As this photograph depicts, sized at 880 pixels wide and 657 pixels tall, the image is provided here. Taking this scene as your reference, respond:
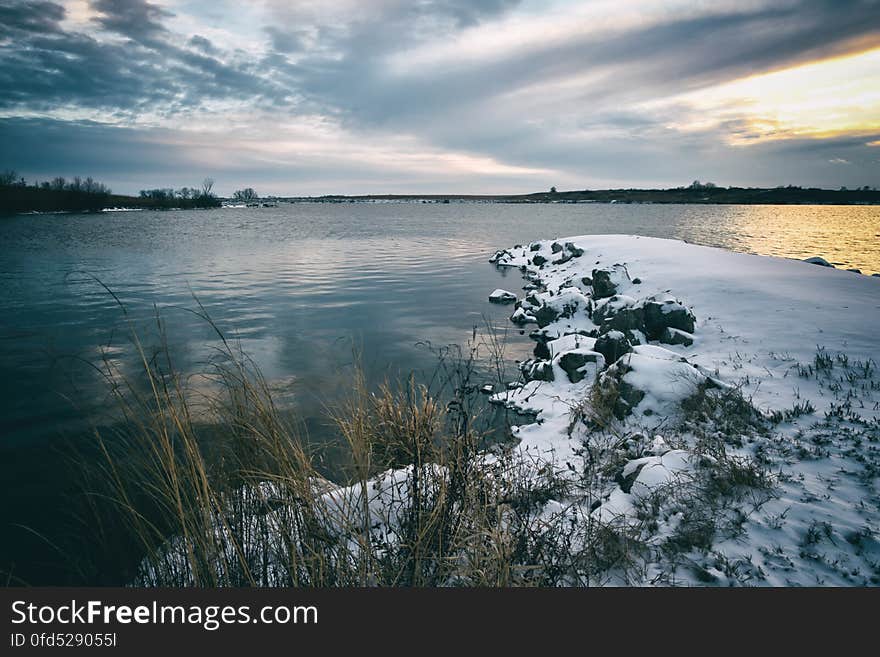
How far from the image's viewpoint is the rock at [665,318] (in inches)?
354

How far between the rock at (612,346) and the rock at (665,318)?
5.67 feet

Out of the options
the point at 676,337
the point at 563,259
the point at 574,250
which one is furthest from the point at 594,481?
the point at 563,259

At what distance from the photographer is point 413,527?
10.0ft

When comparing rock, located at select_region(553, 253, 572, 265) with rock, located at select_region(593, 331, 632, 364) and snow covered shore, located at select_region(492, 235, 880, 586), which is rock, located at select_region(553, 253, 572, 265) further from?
rock, located at select_region(593, 331, 632, 364)

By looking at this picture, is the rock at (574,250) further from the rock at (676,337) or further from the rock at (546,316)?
the rock at (676,337)

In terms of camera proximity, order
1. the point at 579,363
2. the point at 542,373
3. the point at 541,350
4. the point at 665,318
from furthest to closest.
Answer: the point at 541,350, the point at 665,318, the point at 542,373, the point at 579,363

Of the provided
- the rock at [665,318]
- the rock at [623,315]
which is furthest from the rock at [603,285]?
the rock at [665,318]

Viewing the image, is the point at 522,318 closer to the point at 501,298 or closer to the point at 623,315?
the point at 501,298

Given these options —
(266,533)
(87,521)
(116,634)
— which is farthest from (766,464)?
(87,521)

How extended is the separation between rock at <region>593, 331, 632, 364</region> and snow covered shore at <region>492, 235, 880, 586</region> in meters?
0.03

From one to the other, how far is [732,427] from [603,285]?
9692 millimetres

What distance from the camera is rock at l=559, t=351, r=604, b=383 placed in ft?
24.7

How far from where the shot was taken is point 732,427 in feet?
16.0

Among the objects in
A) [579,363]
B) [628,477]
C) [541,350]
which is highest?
[579,363]
